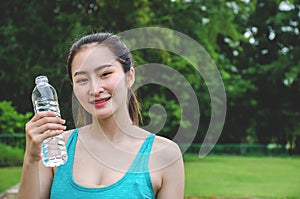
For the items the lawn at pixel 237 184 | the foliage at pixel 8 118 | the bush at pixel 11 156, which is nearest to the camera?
the foliage at pixel 8 118

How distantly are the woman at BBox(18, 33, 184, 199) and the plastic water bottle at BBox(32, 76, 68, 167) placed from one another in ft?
0.09

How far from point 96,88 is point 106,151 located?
282mm

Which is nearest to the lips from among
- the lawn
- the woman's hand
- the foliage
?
the woman's hand

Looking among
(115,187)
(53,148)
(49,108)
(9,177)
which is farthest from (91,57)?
(9,177)

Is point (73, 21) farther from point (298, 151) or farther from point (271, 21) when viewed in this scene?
point (298, 151)

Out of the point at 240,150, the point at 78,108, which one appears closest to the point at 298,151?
the point at 240,150

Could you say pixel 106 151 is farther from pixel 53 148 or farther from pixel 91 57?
pixel 91 57

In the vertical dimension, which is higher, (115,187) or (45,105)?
(45,105)

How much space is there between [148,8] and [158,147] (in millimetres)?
9519

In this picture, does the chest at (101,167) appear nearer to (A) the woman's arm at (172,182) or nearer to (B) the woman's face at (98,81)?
(A) the woman's arm at (172,182)

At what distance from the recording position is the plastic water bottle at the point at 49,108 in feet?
6.29

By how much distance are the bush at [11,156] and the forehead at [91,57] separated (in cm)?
1059

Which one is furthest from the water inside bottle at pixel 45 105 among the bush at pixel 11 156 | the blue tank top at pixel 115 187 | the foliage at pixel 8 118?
the bush at pixel 11 156

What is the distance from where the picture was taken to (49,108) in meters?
2.00
